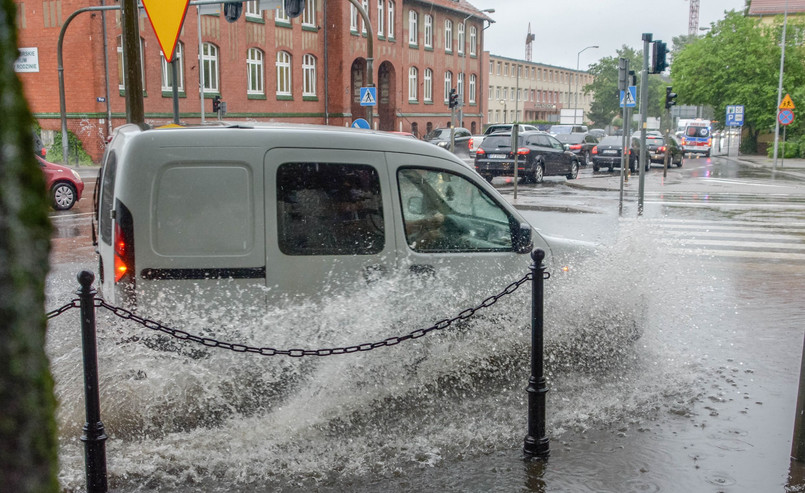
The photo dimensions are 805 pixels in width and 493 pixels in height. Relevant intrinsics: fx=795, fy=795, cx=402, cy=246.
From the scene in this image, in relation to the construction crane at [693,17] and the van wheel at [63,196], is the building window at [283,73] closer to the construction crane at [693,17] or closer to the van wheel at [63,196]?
the van wheel at [63,196]

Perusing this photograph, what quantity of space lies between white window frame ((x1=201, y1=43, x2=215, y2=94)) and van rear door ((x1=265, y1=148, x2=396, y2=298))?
35.5 metres

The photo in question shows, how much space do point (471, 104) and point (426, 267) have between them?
61.4 m

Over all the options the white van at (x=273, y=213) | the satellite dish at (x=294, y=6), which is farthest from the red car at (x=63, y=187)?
the white van at (x=273, y=213)

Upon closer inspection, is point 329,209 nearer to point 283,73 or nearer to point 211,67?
point 211,67

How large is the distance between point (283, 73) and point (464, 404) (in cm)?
4023

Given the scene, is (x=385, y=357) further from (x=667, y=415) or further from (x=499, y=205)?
(x=667, y=415)

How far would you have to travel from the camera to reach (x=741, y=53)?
167 feet

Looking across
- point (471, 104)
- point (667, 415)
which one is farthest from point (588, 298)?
point (471, 104)

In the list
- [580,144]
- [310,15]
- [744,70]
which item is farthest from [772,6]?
[310,15]

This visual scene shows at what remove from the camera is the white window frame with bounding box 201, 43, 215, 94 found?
127 feet

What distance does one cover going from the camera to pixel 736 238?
13508 mm

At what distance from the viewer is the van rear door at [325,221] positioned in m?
4.96

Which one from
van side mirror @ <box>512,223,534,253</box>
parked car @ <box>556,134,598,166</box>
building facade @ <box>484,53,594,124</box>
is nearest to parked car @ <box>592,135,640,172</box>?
parked car @ <box>556,134,598,166</box>

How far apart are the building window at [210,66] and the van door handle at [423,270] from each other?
1406 inches
